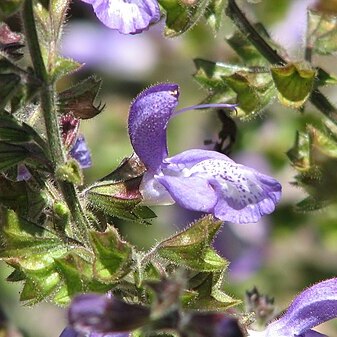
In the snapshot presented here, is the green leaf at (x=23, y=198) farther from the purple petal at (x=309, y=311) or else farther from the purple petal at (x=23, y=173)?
the purple petal at (x=309, y=311)

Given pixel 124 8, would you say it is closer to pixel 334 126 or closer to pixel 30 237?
pixel 30 237

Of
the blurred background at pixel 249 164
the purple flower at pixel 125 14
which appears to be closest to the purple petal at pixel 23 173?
the purple flower at pixel 125 14

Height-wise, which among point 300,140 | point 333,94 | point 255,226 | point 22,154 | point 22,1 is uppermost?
point 22,1

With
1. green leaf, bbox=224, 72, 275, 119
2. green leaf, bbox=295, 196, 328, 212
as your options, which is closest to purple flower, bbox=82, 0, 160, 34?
green leaf, bbox=224, 72, 275, 119

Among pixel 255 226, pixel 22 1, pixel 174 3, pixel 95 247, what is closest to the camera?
pixel 22 1

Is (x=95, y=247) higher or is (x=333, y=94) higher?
(x=95, y=247)

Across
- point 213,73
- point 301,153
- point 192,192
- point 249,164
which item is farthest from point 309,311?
point 249,164

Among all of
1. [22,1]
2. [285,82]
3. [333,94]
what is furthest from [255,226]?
[22,1]

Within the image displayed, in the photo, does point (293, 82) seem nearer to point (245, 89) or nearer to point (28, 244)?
point (245, 89)
